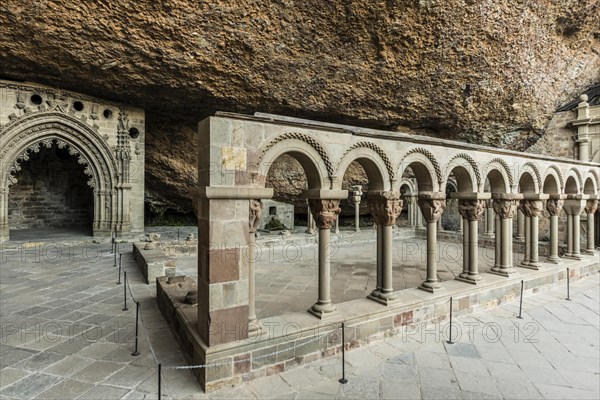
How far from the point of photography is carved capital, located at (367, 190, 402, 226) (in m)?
4.74

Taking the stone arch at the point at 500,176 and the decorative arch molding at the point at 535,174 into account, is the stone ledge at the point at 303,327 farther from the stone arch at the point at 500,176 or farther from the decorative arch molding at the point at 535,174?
the decorative arch molding at the point at 535,174

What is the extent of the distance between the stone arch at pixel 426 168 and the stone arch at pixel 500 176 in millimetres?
1691

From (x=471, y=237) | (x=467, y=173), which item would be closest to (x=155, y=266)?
(x=471, y=237)

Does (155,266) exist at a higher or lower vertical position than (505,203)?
lower

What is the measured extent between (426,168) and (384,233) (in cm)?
142

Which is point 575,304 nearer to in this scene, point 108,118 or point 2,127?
point 108,118

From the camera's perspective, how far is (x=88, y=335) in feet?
13.5

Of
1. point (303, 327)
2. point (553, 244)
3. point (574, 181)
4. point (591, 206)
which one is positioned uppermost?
point (574, 181)

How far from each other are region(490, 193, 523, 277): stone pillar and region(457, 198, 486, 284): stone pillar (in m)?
0.77

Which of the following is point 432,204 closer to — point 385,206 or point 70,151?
point 385,206

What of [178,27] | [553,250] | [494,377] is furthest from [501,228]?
Result: [178,27]

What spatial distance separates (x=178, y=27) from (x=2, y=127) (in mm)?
6621

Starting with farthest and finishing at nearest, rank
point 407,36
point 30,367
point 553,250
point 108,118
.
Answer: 1. point 108,118
2. point 407,36
3. point 553,250
4. point 30,367

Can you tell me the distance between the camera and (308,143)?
13.1 ft
